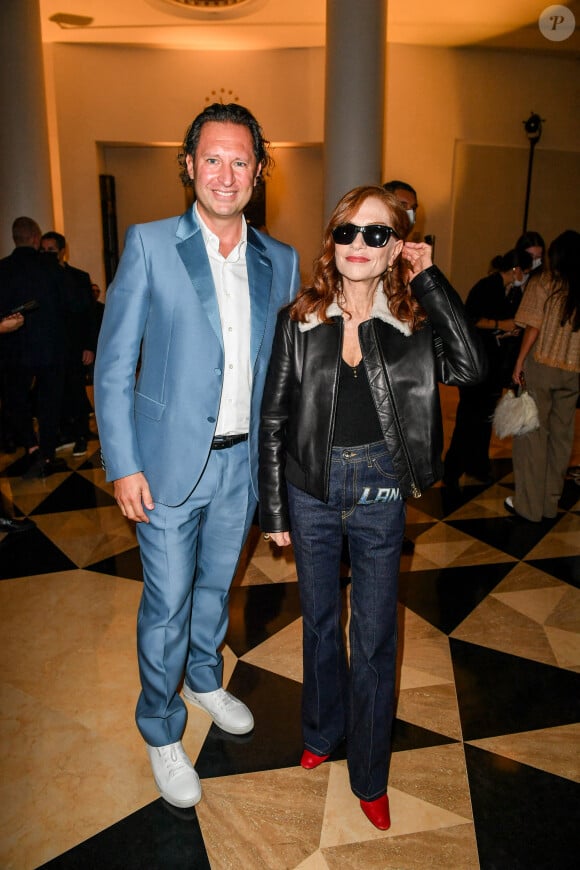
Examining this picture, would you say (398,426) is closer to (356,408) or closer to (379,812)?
(356,408)

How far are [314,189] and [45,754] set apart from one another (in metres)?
9.67

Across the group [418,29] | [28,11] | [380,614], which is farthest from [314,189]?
[380,614]

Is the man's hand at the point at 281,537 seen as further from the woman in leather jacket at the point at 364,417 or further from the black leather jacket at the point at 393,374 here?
the black leather jacket at the point at 393,374

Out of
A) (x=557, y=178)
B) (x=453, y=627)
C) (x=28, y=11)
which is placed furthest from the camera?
(x=557, y=178)

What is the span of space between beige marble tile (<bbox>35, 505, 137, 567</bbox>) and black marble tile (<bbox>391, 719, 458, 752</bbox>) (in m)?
1.88

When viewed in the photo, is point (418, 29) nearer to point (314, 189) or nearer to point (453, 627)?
point (314, 189)

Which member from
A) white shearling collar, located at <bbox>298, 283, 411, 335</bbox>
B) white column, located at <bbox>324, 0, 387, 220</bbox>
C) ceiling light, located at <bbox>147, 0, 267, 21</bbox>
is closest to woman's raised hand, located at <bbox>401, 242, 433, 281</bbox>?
white shearling collar, located at <bbox>298, 283, 411, 335</bbox>

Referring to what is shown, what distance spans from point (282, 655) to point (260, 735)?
0.45 metres

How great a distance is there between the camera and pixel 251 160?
5.64 ft

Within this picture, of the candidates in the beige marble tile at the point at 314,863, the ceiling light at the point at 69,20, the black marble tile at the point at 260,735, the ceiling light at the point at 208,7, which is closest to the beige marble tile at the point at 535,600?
the black marble tile at the point at 260,735

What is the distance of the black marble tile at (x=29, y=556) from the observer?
325 cm

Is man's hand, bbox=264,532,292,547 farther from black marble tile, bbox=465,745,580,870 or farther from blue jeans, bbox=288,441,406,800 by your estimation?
black marble tile, bbox=465,745,580,870

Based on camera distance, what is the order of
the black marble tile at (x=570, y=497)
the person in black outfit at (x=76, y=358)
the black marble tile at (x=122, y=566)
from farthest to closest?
the person in black outfit at (x=76, y=358), the black marble tile at (x=570, y=497), the black marble tile at (x=122, y=566)

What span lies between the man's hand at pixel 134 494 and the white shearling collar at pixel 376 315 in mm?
595
